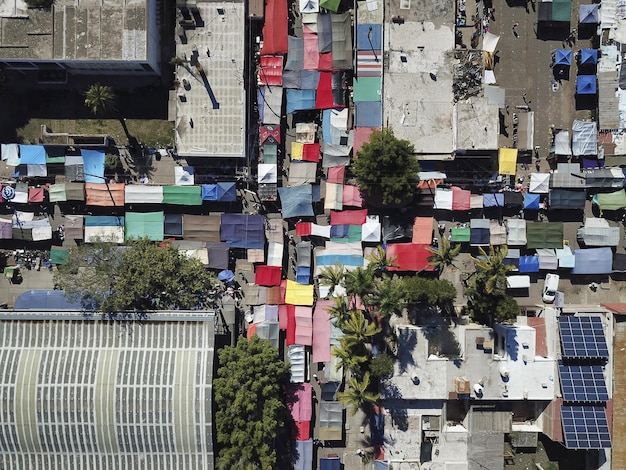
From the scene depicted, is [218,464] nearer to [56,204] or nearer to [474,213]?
[56,204]

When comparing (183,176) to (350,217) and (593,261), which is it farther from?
(593,261)

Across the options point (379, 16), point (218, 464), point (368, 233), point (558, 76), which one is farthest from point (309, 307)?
point (558, 76)

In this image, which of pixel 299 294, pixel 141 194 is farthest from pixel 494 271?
pixel 141 194

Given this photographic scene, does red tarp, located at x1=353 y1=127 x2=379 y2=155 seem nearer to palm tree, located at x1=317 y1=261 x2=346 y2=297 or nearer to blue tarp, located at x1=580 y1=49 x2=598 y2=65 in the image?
palm tree, located at x1=317 y1=261 x2=346 y2=297

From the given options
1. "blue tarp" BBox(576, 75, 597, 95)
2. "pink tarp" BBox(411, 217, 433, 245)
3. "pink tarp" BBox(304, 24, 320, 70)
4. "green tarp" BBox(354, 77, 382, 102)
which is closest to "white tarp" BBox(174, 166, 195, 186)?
"pink tarp" BBox(304, 24, 320, 70)

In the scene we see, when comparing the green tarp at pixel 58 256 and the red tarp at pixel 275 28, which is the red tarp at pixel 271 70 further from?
the green tarp at pixel 58 256
